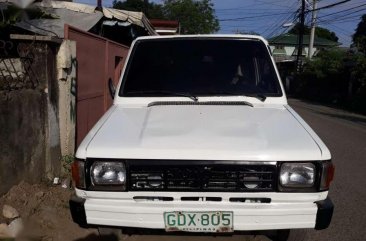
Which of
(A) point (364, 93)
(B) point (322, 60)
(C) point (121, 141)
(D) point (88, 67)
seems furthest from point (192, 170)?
(B) point (322, 60)

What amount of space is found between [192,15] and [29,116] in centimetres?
5777

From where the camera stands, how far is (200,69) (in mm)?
4410

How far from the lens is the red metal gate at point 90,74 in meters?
6.59

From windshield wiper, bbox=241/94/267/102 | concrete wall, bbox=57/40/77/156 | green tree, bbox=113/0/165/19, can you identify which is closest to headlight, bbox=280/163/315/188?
windshield wiper, bbox=241/94/267/102

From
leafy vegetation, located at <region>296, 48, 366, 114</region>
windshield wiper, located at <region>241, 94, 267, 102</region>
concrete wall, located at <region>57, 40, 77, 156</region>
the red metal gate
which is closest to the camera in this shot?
windshield wiper, located at <region>241, 94, 267, 102</region>

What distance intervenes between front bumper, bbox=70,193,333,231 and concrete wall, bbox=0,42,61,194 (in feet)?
5.91

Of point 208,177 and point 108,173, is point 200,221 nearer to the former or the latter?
point 208,177

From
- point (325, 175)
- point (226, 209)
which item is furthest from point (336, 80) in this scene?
point (226, 209)

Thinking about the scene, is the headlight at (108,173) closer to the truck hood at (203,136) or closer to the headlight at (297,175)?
the truck hood at (203,136)

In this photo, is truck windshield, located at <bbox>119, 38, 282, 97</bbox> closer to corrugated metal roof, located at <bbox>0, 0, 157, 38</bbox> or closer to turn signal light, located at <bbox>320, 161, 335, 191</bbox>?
turn signal light, located at <bbox>320, 161, 335, 191</bbox>

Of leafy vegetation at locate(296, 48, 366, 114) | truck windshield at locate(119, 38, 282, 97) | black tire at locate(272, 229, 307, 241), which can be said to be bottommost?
leafy vegetation at locate(296, 48, 366, 114)

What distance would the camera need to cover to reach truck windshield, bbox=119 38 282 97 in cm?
426

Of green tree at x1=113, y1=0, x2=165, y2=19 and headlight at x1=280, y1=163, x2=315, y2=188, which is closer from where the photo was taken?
headlight at x1=280, y1=163, x2=315, y2=188

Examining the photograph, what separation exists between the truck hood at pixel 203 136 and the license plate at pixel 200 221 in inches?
15.4
